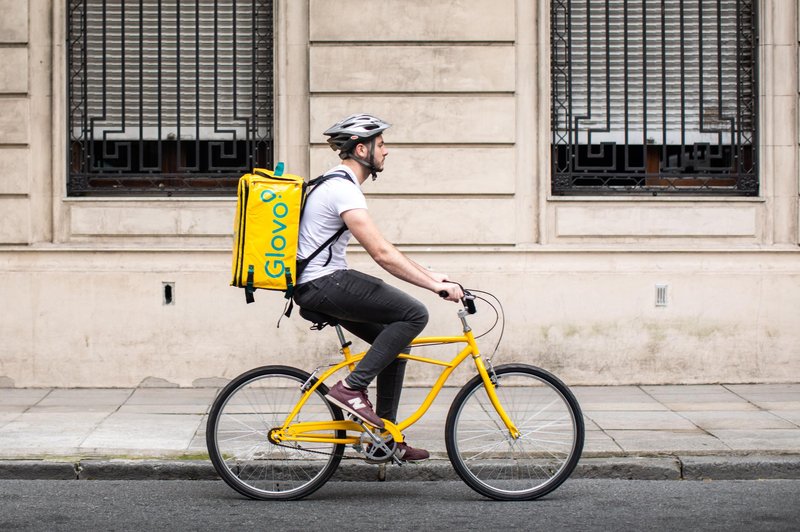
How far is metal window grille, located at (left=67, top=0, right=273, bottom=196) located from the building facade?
19 millimetres

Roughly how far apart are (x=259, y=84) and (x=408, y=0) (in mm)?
1479

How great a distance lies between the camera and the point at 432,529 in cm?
534

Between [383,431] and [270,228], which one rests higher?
[270,228]

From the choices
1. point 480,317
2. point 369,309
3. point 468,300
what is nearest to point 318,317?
point 369,309

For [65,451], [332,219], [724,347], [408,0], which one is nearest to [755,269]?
[724,347]

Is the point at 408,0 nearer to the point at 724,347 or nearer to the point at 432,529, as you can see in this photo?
the point at 724,347

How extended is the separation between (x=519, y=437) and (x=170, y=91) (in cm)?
528

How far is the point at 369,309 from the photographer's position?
5.69 m

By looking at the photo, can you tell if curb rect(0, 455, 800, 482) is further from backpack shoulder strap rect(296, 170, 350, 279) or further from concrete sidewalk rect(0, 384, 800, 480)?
backpack shoulder strap rect(296, 170, 350, 279)

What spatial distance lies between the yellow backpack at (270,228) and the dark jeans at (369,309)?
153 millimetres

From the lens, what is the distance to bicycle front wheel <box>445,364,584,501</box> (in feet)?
19.1

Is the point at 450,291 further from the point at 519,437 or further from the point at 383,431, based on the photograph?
the point at 519,437

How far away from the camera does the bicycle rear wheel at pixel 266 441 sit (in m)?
5.85

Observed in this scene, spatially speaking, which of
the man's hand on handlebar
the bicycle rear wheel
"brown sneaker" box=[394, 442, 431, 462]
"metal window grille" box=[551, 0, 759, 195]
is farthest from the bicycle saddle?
"metal window grille" box=[551, 0, 759, 195]
